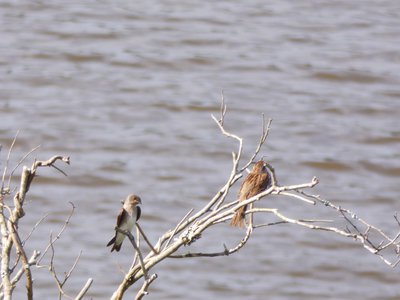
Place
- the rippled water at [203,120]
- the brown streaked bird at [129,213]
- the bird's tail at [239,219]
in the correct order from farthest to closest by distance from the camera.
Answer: the rippled water at [203,120], the bird's tail at [239,219], the brown streaked bird at [129,213]

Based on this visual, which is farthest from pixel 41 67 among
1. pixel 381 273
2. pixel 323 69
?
pixel 381 273

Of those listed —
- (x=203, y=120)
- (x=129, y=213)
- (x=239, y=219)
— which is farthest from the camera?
(x=203, y=120)

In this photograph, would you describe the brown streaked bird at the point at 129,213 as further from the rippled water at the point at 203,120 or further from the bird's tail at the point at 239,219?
the rippled water at the point at 203,120

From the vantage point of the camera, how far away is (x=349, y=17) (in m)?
12.4

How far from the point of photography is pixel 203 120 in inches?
402

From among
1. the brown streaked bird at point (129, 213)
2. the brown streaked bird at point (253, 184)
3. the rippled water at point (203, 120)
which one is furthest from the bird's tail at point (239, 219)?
the rippled water at point (203, 120)

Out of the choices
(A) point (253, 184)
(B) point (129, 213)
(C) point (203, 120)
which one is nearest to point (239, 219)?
(A) point (253, 184)

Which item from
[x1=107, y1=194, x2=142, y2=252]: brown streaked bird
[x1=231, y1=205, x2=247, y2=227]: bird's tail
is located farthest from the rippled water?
[x1=107, y1=194, x2=142, y2=252]: brown streaked bird

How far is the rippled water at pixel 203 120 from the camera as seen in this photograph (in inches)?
326

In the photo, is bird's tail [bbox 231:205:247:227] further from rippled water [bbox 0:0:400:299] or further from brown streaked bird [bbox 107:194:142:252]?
rippled water [bbox 0:0:400:299]

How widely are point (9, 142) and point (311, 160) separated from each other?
2.54 m

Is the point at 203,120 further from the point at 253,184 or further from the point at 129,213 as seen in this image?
the point at 129,213

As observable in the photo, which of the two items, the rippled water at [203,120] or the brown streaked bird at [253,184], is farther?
the rippled water at [203,120]

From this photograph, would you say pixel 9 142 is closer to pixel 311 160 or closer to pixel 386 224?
pixel 311 160
